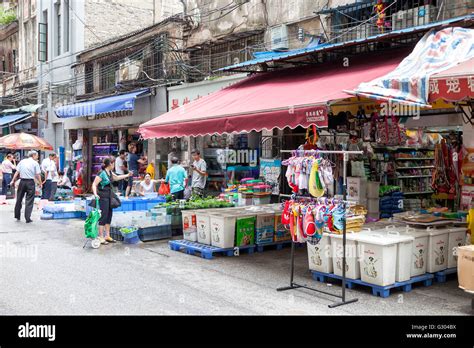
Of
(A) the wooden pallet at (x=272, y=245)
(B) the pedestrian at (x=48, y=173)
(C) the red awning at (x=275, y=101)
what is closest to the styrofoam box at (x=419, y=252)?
(C) the red awning at (x=275, y=101)

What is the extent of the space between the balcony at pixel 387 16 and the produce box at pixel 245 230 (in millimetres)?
4598

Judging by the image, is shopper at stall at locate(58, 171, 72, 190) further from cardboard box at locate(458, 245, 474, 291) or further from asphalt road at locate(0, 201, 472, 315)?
cardboard box at locate(458, 245, 474, 291)

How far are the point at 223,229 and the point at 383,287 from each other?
348 cm

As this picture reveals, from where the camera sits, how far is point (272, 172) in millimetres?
14250

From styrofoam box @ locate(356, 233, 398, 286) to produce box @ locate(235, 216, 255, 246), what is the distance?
119 inches

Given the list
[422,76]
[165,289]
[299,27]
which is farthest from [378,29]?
[165,289]

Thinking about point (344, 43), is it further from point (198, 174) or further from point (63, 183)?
point (63, 183)

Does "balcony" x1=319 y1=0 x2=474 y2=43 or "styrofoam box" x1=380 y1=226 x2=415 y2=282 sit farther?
"balcony" x1=319 y1=0 x2=474 y2=43

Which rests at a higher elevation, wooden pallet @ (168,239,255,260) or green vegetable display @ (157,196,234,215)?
green vegetable display @ (157,196,234,215)

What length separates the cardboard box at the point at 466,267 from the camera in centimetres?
630

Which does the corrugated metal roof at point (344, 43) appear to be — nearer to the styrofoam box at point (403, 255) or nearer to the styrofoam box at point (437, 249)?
the styrofoam box at point (437, 249)

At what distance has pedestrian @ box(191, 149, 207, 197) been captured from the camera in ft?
47.9

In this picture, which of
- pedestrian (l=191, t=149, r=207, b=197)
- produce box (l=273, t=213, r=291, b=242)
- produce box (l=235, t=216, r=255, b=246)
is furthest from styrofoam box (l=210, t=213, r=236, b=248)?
pedestrian (l=191, t=149, r=207, b=197)
